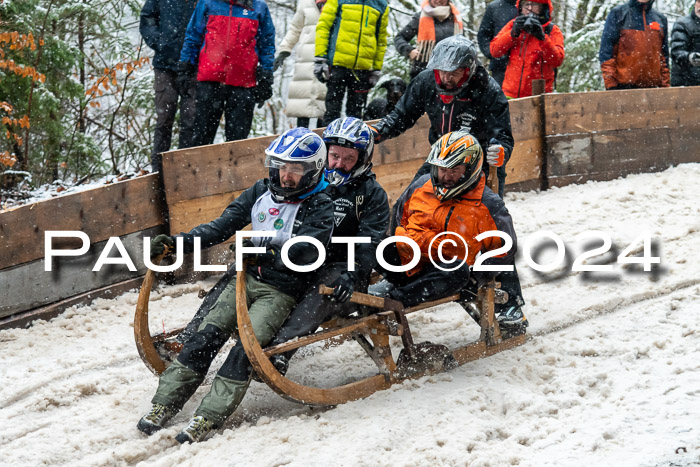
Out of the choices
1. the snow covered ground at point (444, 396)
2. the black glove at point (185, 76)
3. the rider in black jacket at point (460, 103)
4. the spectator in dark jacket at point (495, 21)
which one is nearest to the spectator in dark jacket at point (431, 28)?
the spectator in dark jacket at point (495, 21)

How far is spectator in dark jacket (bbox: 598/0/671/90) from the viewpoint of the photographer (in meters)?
9.66

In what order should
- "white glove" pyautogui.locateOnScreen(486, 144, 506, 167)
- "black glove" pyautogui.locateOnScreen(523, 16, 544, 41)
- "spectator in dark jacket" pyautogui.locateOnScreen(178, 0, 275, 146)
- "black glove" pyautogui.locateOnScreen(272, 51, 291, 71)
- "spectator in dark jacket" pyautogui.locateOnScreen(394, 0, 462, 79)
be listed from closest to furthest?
"white glove" pyautogui.locateOnScreen(486, 144, 506, 167)
"spectator in dark jacket" pyautogui.locateOnScreen(178, 0, 275, 146)
"black glove" pyautogui.locateOnScreen(523, 16, 544, 41)
"spectator in dark jacket" pyautogui.locateOnScreen(394, 0, 462, 79)
"black glove" pyautogui.locateOnScreen(272, 51, 291, 71)

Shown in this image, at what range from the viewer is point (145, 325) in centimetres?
488

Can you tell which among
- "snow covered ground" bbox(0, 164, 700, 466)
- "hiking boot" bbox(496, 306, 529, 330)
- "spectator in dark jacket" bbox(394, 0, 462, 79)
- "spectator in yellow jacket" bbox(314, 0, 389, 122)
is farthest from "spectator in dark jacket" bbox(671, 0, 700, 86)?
"hiking boot" bbox(496, 306, 529, 330)

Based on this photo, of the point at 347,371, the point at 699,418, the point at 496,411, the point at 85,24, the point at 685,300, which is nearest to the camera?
the point at 699,418

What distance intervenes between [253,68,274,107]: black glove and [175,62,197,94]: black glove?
0.58m

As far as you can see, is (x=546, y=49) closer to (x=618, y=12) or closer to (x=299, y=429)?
(x=618, y=12)

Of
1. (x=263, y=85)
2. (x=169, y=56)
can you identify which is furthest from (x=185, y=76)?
(x=263, y=85)

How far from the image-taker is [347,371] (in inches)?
216

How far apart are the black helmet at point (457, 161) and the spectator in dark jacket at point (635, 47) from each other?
517cm

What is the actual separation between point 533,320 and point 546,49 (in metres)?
3.68

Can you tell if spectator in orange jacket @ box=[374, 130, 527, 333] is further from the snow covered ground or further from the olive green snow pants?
the olive green snow pants

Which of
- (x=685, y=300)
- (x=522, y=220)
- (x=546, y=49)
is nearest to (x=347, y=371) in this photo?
(x=685, y=300)

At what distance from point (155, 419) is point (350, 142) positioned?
6.78 ft
